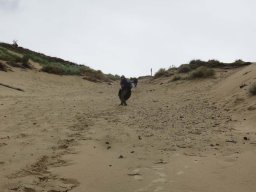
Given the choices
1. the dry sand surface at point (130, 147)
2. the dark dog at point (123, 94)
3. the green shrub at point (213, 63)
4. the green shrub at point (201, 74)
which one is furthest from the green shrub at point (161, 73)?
the dry sand surface at point (130, 147)

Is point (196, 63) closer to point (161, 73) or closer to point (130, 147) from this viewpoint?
point (161, 73)

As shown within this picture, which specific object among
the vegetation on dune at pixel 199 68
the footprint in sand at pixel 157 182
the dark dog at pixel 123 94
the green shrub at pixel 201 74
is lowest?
the footprint in sand at pixel 157 182

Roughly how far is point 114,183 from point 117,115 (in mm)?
7621

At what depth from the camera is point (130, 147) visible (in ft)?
34.5

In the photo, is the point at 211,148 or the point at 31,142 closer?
the point at 211,148

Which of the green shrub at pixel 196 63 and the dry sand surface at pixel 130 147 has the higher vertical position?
the green shrub at pixel 196 63

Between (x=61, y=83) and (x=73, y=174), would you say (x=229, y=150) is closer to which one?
(x=73, y=174)

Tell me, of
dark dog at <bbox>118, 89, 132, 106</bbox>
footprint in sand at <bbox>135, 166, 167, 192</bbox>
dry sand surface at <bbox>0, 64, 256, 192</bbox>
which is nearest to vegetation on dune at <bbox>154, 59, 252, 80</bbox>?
dark dog at <bbox>118, 89, 132, 106</bbox>

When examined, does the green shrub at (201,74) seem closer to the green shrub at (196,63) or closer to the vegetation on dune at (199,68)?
the vegetation on dune at (199,68)

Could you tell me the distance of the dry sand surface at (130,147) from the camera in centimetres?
796

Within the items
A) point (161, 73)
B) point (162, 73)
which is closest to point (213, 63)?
point (162, 73)

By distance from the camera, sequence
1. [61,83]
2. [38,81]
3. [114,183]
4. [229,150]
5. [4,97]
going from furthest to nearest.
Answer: [61,83] < [38,81] < [4,97] < [229,150] < [114,183]

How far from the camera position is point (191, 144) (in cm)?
1053

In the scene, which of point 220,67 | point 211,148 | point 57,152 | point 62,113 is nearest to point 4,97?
point 62,113
